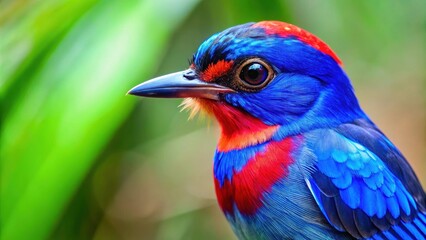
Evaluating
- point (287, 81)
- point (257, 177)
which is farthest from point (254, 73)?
point (257, 177)

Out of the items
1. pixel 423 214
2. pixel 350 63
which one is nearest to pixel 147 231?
pixel 350 63

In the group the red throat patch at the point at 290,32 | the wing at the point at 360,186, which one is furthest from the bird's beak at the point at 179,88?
the wing at the point at 360,186

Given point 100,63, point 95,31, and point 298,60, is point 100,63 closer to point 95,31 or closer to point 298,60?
point 95,31

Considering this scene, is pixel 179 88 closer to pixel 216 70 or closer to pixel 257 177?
pixel 216 70

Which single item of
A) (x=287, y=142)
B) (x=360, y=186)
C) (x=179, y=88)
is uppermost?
(x=179, y=88)

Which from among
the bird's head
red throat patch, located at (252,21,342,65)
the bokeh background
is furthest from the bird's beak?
the bokeh background
